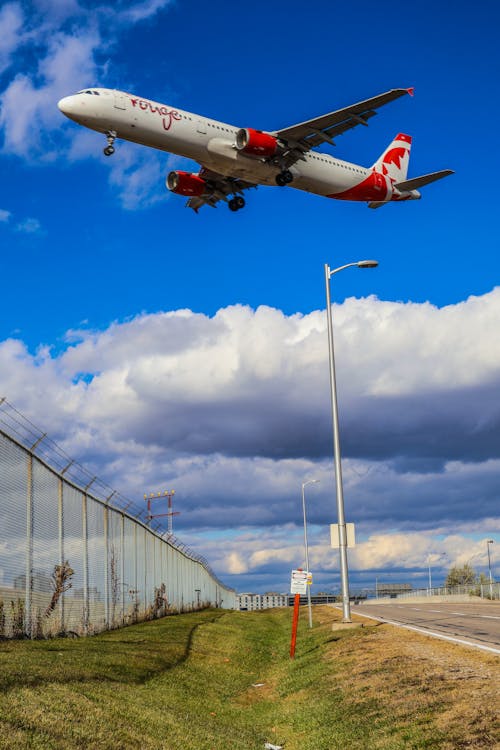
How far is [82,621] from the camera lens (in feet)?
67.1

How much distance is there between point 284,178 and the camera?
36.1 metres

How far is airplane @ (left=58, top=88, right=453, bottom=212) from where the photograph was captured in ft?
103

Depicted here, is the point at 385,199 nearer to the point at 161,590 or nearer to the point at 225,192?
the point at 225,192

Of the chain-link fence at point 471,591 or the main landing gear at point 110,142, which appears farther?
the chain-link fence at point 471,591

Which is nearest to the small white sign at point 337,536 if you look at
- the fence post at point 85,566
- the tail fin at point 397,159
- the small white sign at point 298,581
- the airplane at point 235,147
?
the small white sign at point 298,581

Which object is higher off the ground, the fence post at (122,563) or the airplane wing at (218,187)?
the airplane wing at (218,187)

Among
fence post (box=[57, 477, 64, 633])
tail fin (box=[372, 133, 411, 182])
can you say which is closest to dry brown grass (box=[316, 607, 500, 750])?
fence post (box=[57, 477, 64, 633])

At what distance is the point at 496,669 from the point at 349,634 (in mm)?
10199

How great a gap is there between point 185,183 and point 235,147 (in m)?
4.76

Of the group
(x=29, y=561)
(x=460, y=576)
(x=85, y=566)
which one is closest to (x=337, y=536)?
(x=85, y=566)

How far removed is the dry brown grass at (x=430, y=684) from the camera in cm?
887

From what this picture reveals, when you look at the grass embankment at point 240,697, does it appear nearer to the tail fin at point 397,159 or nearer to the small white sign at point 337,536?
the small white sign at point 337,536

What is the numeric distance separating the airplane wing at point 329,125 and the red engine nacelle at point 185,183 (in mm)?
4734

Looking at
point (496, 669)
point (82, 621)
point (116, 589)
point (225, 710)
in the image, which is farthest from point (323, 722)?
point (116, 589)
